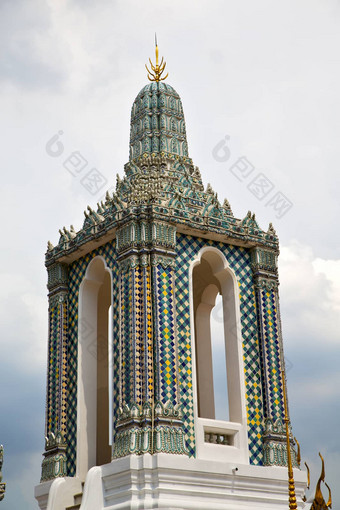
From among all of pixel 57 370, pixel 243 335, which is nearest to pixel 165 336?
pixel 243 335

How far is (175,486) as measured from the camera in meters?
14.0

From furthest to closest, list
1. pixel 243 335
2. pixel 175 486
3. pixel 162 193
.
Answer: pixel 162 193, pixel 243 335, pixel 175 486

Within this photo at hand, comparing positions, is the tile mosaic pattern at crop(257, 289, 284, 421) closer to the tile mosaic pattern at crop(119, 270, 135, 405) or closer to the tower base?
the tower base

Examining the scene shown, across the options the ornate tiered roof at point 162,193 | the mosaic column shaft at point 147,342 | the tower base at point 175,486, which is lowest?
the tower base at point 175,486

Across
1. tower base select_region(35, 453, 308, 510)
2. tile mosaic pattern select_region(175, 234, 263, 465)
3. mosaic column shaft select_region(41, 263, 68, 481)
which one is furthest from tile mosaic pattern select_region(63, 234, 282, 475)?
tower base select_region(35, 453, 308, 510)

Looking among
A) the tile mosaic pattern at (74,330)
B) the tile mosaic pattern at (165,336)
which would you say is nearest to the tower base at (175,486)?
the tile mosaic pattern at (74,330)

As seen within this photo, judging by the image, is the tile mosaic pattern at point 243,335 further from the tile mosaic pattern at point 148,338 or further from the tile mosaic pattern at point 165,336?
the tile mosaic pattern at point 148,338

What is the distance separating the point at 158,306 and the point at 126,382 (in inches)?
57.3

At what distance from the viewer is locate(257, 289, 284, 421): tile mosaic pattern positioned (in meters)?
15.9

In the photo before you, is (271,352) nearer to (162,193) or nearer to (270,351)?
(270,351)

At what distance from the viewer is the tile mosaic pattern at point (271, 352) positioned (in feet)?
52.2

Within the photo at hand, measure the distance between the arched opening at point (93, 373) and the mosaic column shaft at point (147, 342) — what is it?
113cm

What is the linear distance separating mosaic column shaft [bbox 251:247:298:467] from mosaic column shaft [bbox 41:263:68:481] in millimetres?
3834

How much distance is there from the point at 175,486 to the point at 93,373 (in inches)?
130
